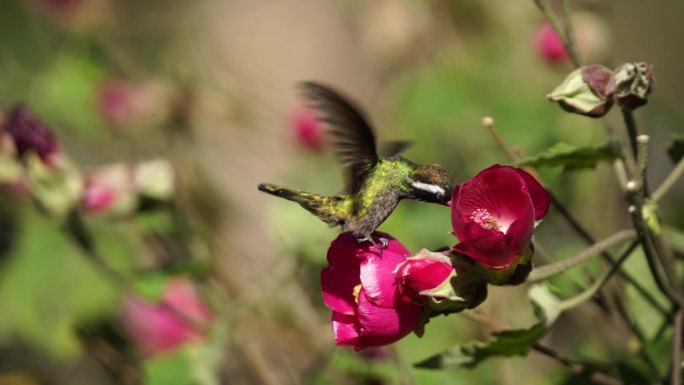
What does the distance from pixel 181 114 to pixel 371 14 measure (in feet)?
1.80

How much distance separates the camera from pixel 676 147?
645mm

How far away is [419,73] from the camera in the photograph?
1.61m

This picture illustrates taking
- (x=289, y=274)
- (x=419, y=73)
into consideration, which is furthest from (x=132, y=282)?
(x=419, y=73)

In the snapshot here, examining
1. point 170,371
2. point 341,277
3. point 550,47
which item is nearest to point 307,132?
point 550,47

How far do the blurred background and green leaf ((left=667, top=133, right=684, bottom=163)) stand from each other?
→ 0.29 ft

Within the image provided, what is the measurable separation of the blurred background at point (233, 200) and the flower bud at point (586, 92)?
0.11 metres

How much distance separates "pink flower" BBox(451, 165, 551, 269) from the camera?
1.70 feet

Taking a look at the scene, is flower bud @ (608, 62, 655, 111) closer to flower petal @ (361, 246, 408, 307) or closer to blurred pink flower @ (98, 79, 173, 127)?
flower petal @ (361, 246, 408, 307)

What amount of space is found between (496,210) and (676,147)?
0.17 meters

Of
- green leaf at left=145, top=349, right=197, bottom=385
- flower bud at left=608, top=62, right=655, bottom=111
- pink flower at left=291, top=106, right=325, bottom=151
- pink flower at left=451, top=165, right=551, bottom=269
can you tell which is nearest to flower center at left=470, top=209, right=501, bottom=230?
pink flower at left=451, top=165, right=551, bottom=269

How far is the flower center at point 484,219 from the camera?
1.80 feet

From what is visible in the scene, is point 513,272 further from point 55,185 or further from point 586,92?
point 55,185

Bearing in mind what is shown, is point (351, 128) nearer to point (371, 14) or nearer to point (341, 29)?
point (371, 14)

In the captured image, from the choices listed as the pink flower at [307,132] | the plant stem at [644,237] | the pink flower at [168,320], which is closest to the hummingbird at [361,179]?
the plant stem at [644,237]
